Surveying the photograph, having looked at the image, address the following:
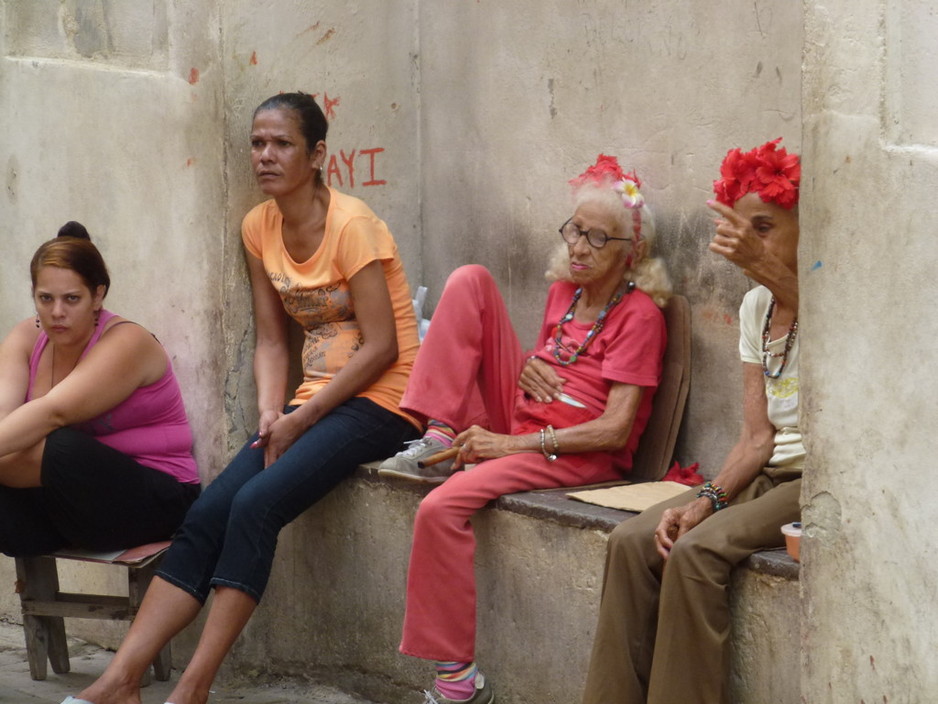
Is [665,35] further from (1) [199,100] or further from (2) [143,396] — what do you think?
(2) [143,396]

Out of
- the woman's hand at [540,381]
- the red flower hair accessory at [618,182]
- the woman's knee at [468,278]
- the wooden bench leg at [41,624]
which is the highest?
the red flower hair accessory at [618,182]

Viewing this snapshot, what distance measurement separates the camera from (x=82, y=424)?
5047 mm

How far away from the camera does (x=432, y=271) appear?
19.0ft

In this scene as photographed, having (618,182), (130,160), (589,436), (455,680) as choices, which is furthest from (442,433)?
(130,160)

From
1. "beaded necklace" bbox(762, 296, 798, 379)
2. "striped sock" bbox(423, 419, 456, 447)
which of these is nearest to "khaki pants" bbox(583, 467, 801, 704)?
"beaded necklace" bbox(762, 296, 798, 379)

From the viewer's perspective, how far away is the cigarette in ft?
15.2

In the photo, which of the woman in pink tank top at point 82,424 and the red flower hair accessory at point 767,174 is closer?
the red flower hair accessory at point 767,174

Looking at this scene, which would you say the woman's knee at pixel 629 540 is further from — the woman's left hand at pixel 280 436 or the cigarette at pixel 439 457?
the woman's left hand at pixel 280 436

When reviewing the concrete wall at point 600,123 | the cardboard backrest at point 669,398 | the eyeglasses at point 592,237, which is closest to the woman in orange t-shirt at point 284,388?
the concrete wall at point 600,123

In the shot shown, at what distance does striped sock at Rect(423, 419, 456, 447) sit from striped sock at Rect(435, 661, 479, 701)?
0.74 m

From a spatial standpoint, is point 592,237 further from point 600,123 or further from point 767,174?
point 767,174

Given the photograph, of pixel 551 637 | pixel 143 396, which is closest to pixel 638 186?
pixel 551 637

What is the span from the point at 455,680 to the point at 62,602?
1562 mm

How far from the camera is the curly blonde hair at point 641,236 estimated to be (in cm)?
466
